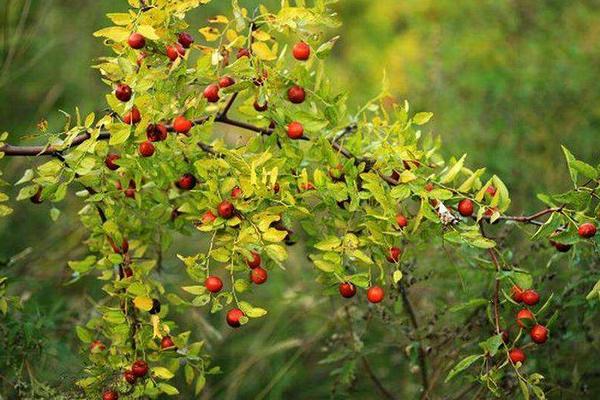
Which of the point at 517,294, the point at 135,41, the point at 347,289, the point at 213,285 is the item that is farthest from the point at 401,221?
the point at 135,41

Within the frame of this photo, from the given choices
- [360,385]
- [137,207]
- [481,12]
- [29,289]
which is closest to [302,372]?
[360,385]

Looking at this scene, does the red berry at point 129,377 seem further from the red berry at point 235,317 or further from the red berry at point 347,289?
the red berry at point 347,289

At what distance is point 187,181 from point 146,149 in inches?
6.4

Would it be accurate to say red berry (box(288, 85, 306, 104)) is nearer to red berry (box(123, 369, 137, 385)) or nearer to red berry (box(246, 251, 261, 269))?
red berry (box(246, 251, 261, 269))

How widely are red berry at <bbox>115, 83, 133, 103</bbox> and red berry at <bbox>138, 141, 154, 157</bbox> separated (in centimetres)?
9

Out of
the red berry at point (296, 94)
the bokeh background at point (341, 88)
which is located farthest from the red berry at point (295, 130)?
the bokeh background at point (341, 88)

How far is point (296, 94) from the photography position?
1.64 metres

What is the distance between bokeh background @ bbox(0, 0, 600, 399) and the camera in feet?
8.74

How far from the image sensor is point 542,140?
3240 mm

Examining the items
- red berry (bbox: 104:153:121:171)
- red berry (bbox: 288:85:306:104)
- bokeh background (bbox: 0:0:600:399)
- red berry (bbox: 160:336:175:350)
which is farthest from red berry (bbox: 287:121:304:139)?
bokeh background (bbox: 0:0:600:399)

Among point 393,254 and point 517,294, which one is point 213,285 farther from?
point 517,294

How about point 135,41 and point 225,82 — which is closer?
point 135,41

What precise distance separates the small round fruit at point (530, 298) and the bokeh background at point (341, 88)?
0.88 m

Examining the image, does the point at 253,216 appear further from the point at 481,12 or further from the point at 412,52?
the point at 412,52
